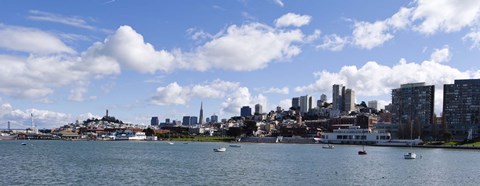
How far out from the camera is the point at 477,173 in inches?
2564

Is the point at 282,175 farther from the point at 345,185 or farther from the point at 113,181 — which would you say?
the point at 113,181

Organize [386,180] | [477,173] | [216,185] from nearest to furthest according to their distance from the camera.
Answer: [216,185] < [386,180] < [477,173]

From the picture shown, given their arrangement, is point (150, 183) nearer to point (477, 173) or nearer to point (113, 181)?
point (113, 181)

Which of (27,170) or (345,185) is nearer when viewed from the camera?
(345,185)

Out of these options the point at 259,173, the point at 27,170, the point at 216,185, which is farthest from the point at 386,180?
the point at 27,170

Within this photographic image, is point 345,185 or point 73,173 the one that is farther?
point 73,173

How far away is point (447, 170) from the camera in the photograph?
69.5 meters

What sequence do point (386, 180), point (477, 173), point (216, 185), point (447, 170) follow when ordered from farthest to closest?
point (447, 170), point (477, 173), point (386, 180), point (216, 185)

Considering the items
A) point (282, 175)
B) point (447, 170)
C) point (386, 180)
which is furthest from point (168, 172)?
point (447, 170)

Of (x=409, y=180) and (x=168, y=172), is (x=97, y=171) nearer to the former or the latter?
(x=168, y=172)

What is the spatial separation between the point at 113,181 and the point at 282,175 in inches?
719

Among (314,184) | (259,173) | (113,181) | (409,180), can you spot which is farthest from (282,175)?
(113,181)

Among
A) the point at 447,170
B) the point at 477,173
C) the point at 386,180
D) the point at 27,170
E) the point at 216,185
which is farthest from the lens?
the point at 447,170

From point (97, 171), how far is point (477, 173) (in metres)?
44.8
